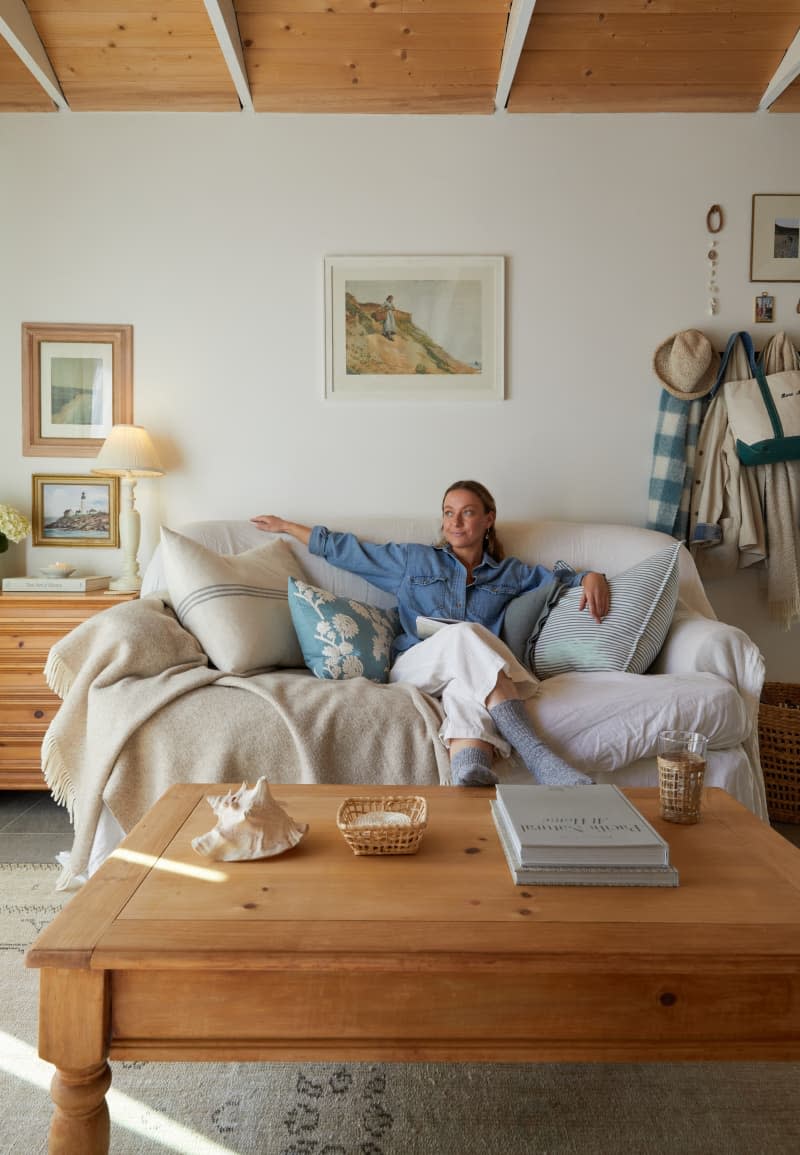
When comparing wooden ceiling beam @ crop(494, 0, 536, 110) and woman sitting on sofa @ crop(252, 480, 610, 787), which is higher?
wooden ceiling beam @ crop(494, 0, 536, 110)

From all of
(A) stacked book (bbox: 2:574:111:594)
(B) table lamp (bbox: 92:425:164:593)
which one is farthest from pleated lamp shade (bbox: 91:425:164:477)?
(A) stacked book (bbox: 2:574:111:594)

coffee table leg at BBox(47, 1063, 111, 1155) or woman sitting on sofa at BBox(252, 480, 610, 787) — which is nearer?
coffee table leg at BBox(47, 1063, 111, 1155)

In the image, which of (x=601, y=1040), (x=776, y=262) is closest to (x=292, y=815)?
(x=601, y=1040)

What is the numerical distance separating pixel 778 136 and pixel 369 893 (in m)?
3.30

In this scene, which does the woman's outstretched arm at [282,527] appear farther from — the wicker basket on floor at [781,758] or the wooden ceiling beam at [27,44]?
the wooden ceiling beam at [27,44]

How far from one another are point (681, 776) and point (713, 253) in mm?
2518

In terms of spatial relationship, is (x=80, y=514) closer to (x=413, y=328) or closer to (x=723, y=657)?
(x=413, y=328)

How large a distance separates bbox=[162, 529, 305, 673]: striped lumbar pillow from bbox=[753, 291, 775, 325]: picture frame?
2.14m

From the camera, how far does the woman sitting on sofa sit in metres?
1.86

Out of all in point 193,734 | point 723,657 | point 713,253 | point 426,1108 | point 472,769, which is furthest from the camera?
point 713,253

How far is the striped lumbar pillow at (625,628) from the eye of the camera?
2.21m

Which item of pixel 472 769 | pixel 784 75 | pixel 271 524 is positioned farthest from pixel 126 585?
pixel 784 75

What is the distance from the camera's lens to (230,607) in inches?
90.4

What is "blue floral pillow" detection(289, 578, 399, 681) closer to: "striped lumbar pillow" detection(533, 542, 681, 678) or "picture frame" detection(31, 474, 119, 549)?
"striped lumbar pillow" detection(533, 542, 681, 678)
